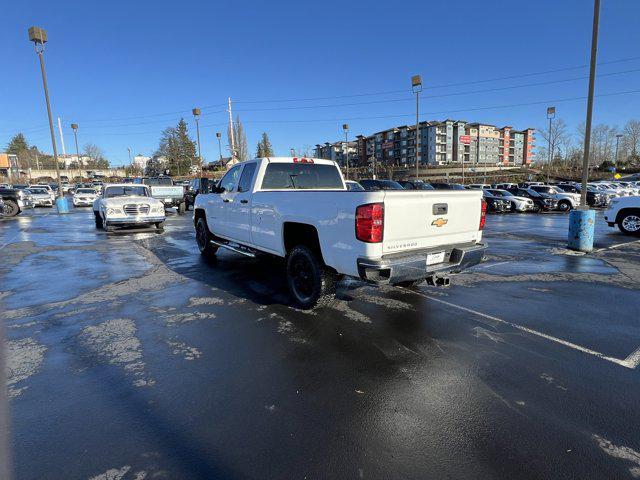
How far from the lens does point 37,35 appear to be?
1975 cm

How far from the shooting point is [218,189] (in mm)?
7902

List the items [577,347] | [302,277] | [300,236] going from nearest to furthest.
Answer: [577,347] → [302,277] → [300,236]

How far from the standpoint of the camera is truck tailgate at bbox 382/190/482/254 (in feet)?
13.7

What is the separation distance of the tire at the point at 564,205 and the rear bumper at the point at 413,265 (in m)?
23.9

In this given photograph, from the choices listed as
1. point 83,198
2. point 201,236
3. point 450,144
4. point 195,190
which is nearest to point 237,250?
point 201,236

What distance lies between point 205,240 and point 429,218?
6.07 meters

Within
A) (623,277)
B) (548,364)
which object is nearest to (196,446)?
(548,364)

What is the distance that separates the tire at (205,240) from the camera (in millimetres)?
8945

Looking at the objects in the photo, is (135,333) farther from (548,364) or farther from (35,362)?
(548,364)

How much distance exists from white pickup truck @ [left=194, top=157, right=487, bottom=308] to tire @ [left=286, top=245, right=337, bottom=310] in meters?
0.01

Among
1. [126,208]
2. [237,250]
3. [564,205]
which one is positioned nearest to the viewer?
[237,250]

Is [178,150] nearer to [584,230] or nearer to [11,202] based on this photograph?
[11,202]

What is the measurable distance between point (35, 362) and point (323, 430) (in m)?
3.09

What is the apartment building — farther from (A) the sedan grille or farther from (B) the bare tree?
(A) the sedan grille
